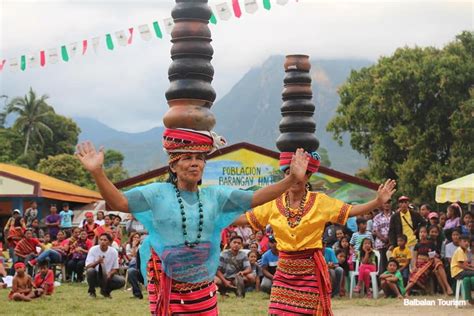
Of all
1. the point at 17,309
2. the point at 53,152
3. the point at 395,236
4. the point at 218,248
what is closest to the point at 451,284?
the point at 395,236

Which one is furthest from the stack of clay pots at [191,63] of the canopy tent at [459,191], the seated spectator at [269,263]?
the canopy tent at [459,191]

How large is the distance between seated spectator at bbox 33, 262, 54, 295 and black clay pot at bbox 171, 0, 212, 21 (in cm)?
921

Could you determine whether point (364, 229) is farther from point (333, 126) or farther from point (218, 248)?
point (333, 126)

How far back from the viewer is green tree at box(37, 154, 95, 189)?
4634 centimetres

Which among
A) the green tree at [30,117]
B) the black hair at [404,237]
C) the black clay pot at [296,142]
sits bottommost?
Result: the black hair at [404,237]

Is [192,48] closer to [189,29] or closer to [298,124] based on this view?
[189,29]

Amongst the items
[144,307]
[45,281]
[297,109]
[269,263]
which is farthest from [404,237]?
[297,109]

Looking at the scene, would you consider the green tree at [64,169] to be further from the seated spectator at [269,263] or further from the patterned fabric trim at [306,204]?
the patterned fabric trim at [306,204]

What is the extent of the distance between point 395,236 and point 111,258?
5127 millimetres

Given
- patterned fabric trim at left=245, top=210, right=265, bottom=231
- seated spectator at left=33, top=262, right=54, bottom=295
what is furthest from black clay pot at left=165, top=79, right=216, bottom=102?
seated spectator at left=33, top=262, right=54, bottom=295

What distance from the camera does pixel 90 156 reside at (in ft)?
14.6

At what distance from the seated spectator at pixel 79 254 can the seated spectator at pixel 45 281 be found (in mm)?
→ 1977

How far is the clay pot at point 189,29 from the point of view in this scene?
5402 millimetres

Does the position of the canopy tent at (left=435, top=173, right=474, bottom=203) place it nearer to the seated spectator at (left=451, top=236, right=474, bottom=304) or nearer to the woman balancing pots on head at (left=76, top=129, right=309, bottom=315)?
the seated spectator at (left=451, top=236, right=474, bottom=304)
